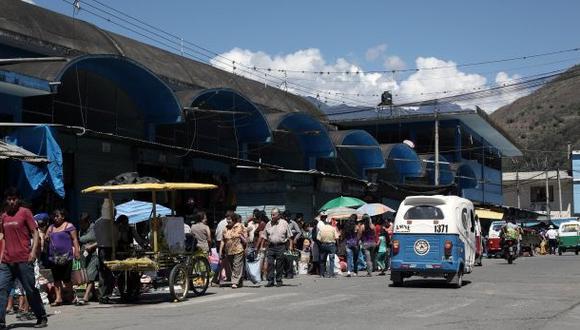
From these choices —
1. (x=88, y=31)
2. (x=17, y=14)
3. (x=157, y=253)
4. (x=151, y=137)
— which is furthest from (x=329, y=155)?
(x=157, y=253)

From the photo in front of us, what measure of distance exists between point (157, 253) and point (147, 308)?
4.10 ft

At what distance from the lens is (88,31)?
24594 millimetres

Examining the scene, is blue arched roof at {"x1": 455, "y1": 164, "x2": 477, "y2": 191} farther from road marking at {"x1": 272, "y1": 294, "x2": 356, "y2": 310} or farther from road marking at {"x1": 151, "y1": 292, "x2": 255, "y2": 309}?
road marking at {"x1": 272, "y1": 294, "x2": 356, "y2": 310}

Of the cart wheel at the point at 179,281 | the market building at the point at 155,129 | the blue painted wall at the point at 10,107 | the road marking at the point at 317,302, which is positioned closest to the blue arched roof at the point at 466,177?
the market building at the point at 155,129

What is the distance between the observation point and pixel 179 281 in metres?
14.8

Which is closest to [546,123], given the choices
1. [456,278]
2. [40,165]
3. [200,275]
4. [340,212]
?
[340,212]

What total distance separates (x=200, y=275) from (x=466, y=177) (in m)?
35.8

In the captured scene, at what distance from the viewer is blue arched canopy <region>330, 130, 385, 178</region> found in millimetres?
34562

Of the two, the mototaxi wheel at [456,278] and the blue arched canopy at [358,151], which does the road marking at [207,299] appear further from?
the blue arched canopy at [358,151]

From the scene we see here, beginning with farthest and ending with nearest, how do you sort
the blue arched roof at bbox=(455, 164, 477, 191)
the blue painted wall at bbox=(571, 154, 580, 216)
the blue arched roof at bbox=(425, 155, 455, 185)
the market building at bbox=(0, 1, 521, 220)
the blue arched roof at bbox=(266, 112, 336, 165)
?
the blue painted wall at bbox=(571, 154, 580, 216) < the blue arched roof at bbox=(455, 164, 477, 191) < the blue arched roof at bbox=(425, 155, 455, 185) < the blue arched roof at bbox=(266, 112, 336, 165) < the market building at bbox=(0, 1, 521, 220)

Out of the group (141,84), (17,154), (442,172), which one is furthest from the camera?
(442,172)

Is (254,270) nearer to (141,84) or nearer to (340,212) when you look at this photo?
(141,84)

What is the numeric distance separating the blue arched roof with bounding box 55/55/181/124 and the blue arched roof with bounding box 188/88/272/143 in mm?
828

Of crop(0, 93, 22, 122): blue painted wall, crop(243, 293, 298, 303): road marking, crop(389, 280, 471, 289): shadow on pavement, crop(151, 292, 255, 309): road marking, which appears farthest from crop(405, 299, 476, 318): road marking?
crop(0, 93, 22, 122): blue painted wall
